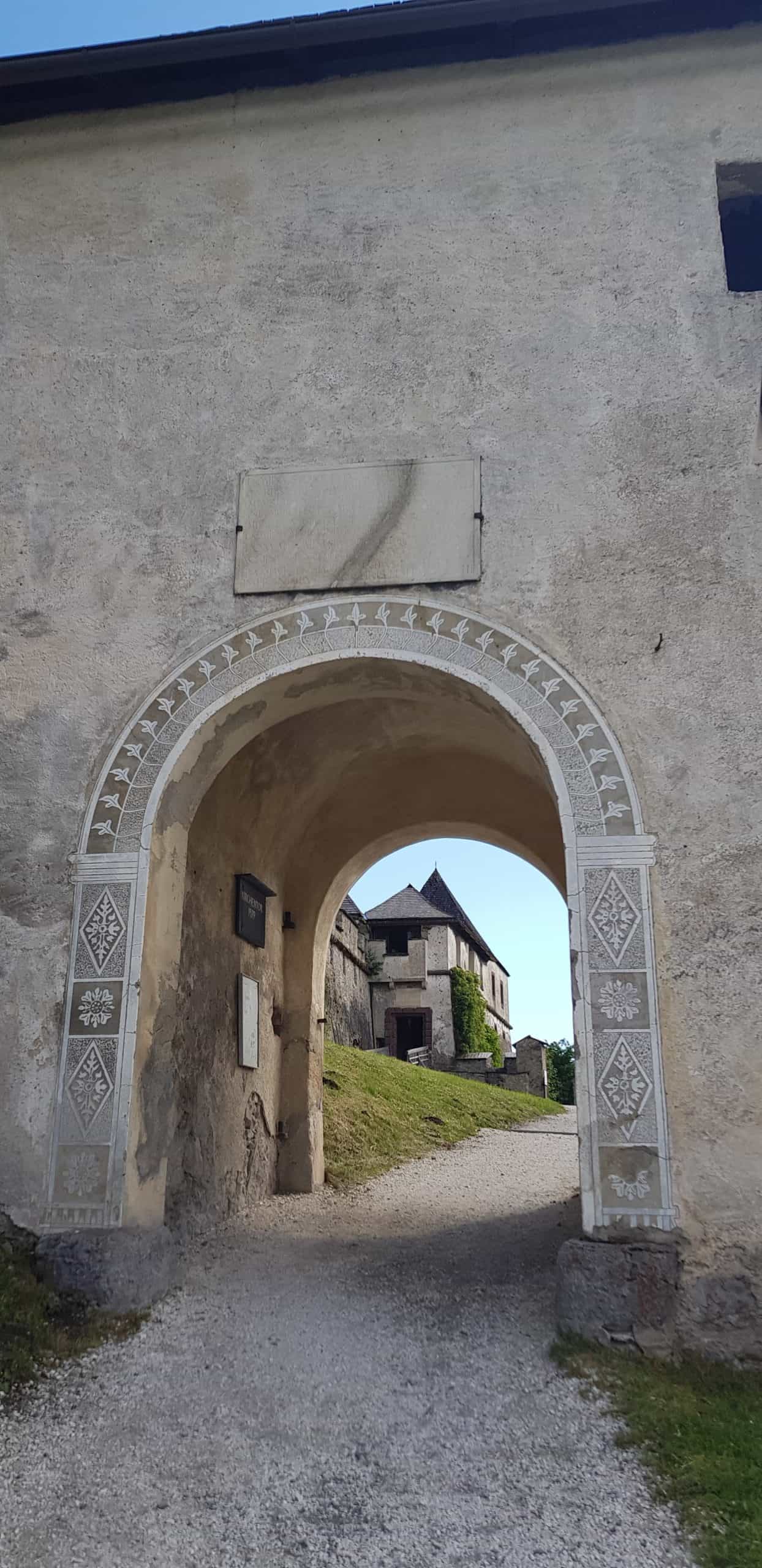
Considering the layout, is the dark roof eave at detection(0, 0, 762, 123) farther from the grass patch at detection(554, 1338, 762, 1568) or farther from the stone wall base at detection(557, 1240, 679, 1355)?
the grass patch at detection(554, 1338, 762, 1568)

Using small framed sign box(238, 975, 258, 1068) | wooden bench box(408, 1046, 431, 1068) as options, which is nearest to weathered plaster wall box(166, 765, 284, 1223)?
small framed sign box(238, 975, 258, 1068)

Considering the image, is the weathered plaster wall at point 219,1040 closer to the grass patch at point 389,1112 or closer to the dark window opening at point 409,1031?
the grass patch at point 389,1112

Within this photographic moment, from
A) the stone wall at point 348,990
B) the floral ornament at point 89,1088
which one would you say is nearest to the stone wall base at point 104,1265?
the floral ornament at point 89,1088

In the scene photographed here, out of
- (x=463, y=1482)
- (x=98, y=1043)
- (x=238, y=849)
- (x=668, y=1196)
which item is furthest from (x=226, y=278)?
(x=463, y=1482)

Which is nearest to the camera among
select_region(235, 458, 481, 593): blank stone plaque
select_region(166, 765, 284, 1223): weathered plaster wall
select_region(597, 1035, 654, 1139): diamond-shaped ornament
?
select_region(597, 1035, 654, 1139): diamond-shaped ornament

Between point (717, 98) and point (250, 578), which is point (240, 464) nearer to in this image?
point (250, 578)

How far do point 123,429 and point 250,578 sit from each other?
1.39 m

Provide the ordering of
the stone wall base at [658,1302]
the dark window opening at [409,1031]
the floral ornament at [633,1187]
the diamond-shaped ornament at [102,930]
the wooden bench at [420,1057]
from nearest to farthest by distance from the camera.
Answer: the stone wall base at [658,1302]
the floral ornament at [633,1187]
the diamond-shaped ornament at [102,930]
the wooden bench at [420,1057]
the dark window opening at [409,1031]

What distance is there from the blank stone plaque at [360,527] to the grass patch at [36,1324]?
351 cm

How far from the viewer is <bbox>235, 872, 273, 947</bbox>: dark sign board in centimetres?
751

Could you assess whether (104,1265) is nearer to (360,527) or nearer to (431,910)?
(360,527)

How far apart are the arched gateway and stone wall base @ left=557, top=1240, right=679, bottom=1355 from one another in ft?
0.37

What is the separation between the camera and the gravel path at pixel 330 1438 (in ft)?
10.8

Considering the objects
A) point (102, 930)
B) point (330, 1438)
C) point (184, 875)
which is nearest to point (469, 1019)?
point (184, 875)
